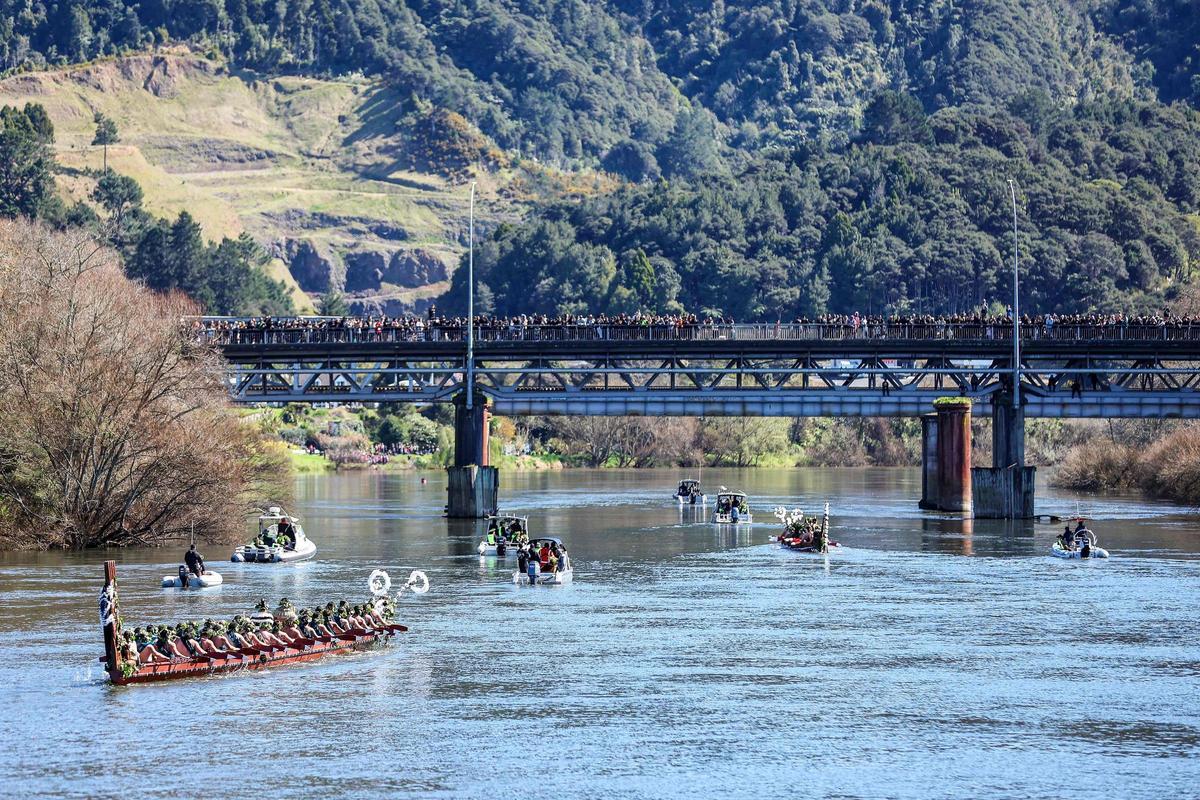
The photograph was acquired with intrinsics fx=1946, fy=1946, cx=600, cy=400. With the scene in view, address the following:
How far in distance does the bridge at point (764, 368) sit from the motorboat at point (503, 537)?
18834 millimetres

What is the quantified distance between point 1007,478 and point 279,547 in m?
44.1

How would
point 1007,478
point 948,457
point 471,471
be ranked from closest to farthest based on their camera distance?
point 1007,478 < point 471,471 < point 948,457

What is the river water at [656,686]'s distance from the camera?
44.5 meters

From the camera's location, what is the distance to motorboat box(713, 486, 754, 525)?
11344cm

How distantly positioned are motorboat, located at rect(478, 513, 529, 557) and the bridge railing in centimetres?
2293

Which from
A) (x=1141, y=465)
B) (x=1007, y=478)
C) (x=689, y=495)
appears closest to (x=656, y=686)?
(x=1007, y=478)

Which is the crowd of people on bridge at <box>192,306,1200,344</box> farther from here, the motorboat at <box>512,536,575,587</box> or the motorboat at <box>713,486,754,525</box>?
the motorboat at <box>512,536,575,587</box>

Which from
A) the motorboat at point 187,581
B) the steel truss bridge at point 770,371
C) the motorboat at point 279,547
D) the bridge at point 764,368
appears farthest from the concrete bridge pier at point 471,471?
the motorboat at point 187,581

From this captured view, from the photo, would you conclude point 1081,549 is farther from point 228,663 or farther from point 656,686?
point 228,663

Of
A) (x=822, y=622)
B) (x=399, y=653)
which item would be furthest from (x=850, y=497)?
(x=399, y=653)

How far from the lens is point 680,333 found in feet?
379

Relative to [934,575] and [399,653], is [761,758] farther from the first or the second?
[934,575]

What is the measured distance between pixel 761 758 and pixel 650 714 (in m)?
5.22

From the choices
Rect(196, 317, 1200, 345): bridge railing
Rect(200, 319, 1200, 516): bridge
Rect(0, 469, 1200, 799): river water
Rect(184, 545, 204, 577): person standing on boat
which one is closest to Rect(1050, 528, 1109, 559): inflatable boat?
Rect(0, 469, 1200, 799): river water
